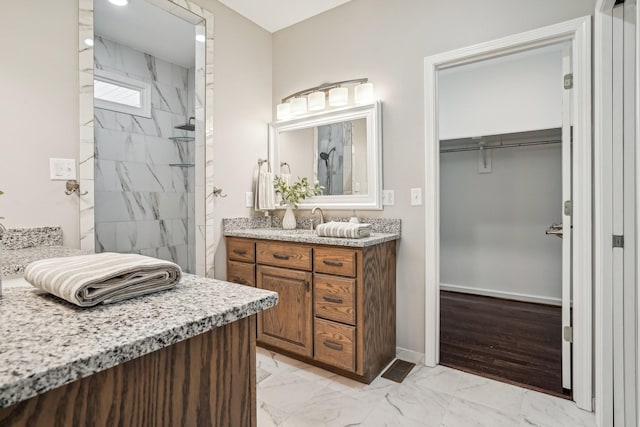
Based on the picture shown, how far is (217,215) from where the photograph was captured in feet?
8.60

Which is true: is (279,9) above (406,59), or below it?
above

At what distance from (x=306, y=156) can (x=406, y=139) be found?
2.89 ft

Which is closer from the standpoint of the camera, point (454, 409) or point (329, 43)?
point (454, 409)

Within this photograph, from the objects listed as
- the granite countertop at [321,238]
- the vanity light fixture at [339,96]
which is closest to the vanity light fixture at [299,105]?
the vanity light fixture at [339,96]

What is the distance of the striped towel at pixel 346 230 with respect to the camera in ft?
6.65

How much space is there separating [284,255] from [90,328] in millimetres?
1713

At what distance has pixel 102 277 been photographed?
0.69 metres

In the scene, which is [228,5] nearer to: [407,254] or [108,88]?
[108,88]

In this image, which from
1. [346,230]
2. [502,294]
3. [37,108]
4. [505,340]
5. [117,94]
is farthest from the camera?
[502,294]

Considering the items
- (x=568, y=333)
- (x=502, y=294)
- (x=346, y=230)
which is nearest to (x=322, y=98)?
(x=346, y=230)

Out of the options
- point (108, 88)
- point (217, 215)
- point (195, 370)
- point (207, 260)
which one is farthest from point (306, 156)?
point (195, 370)

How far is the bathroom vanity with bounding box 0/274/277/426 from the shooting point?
0.46 metres

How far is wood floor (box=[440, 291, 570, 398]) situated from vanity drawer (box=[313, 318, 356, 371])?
0.73 metres

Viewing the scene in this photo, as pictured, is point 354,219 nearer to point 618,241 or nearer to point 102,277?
point 618,241
